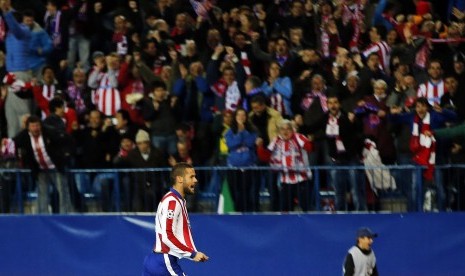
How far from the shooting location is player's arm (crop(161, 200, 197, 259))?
45.9 ft

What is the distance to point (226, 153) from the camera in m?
19.7

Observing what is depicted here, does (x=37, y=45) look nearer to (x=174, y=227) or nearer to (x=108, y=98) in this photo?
(x=108, y=98)

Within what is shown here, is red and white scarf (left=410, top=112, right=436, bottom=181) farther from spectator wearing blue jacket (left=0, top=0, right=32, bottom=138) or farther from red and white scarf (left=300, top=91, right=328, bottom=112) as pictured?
spectator wearing blue jacket (left=0, top=0, right=32, bottom=138)

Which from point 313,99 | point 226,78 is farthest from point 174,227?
point 226,78

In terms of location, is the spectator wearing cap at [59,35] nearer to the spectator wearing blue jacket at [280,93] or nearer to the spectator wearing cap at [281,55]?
the spectator wearing cap at [281,55]

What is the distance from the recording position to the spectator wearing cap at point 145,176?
19516mm

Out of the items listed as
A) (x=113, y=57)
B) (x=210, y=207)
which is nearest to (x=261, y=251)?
(x=210, y=207)

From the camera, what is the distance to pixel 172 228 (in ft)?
46.1

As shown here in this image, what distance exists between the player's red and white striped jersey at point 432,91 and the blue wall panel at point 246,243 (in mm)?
1837

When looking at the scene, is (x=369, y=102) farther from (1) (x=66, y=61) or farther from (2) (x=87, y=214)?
(1) (x=66, y=61)

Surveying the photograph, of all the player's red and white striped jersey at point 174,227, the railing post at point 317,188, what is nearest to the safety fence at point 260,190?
the railing post at point 317,188

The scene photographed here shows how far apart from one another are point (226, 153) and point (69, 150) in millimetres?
2488

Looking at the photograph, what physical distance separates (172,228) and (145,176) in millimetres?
5510

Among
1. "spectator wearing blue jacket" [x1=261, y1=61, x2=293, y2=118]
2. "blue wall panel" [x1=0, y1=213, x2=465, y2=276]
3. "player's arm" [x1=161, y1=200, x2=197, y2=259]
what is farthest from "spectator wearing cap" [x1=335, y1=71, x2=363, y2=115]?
"player's arm" [x1=161, y1=200, x2=197, y2=259]
